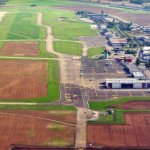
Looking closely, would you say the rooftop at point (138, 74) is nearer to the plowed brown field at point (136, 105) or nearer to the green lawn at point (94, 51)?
the plowed brown field at point (136, 105)

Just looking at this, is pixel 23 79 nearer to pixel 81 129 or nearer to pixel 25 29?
pixel 81 129

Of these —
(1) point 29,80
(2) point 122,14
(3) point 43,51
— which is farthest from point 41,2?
(1) point 29,80

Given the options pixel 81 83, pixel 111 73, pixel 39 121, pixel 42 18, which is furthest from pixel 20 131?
pixel 42 18

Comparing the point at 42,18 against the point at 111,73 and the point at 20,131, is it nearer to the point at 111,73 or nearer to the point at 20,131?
the point at 111,73

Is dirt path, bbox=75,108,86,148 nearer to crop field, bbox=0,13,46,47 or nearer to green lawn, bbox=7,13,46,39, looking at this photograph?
crop field, bbox=0,13,46,47

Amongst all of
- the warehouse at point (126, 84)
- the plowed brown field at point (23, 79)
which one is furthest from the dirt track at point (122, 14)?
the warehouse at point (126, 84)

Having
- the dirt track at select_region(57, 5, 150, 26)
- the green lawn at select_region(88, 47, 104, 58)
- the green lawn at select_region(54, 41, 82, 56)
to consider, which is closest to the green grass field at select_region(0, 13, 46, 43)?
the green lawn at select_region(54, 41, 82, 56)
